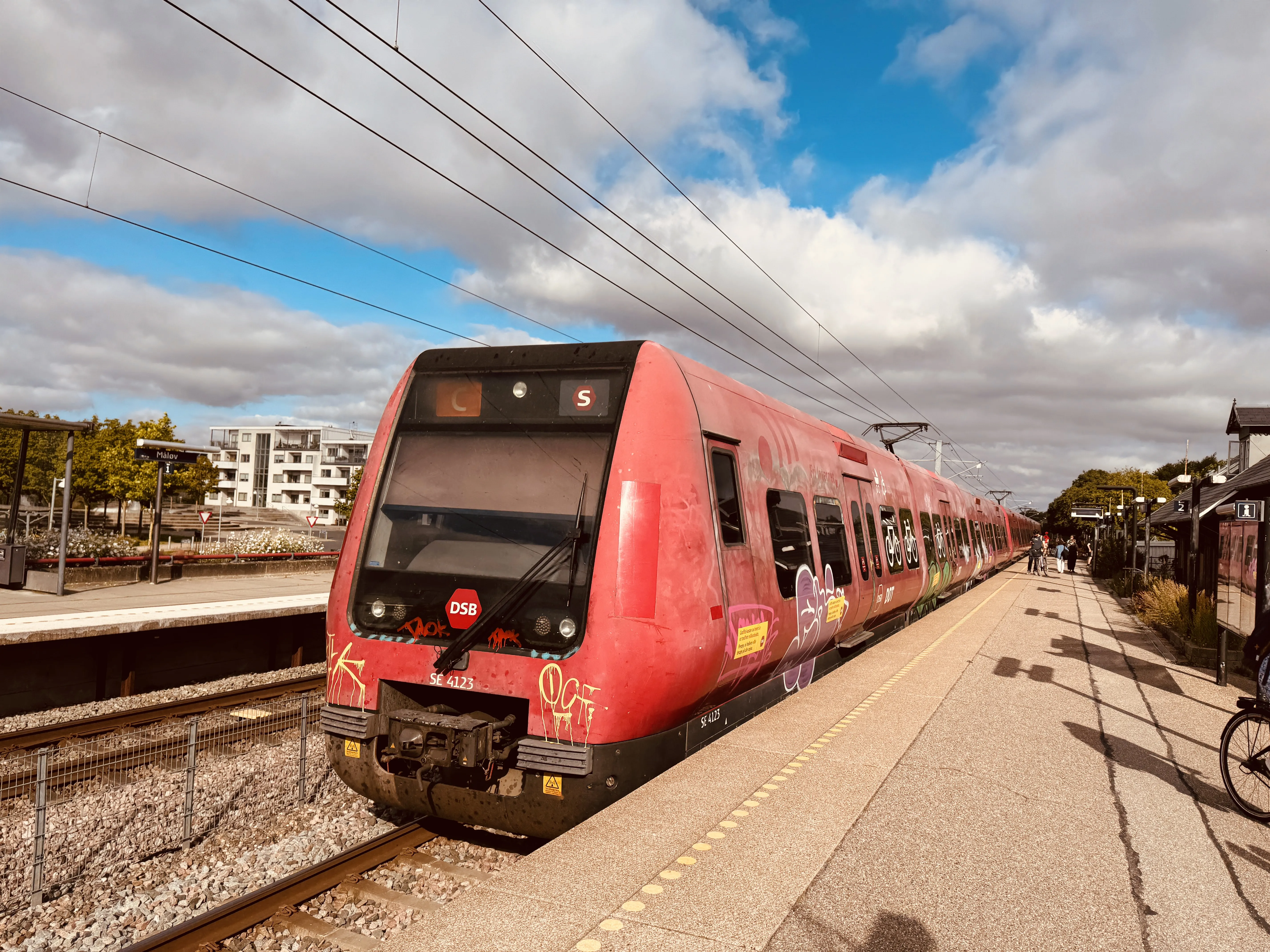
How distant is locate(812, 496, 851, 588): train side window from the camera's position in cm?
847

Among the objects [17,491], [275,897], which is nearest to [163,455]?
[17,491]

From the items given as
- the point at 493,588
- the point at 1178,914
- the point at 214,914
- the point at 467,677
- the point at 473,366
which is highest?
the point at 473,366

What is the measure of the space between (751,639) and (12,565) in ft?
53.3

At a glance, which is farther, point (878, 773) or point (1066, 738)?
point (1066, 738)

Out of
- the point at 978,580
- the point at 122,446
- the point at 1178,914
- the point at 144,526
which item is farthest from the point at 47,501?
the point at 1178,914

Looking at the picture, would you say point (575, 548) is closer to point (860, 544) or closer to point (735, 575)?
point (735, 575)

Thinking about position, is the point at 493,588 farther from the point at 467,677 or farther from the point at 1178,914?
the point at 1178,914

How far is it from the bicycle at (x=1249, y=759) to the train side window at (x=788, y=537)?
318 centimetres

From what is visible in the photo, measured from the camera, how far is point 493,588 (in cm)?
514

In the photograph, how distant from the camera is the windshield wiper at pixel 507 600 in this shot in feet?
16.5

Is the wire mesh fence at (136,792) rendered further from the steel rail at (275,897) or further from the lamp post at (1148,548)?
→ the lamp post at (1148,548)

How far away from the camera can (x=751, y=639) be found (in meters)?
6.21

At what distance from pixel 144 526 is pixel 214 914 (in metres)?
61.1

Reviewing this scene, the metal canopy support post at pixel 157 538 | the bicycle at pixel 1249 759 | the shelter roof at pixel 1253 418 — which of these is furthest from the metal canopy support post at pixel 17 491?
the shelter roof at pixel 1253 418
